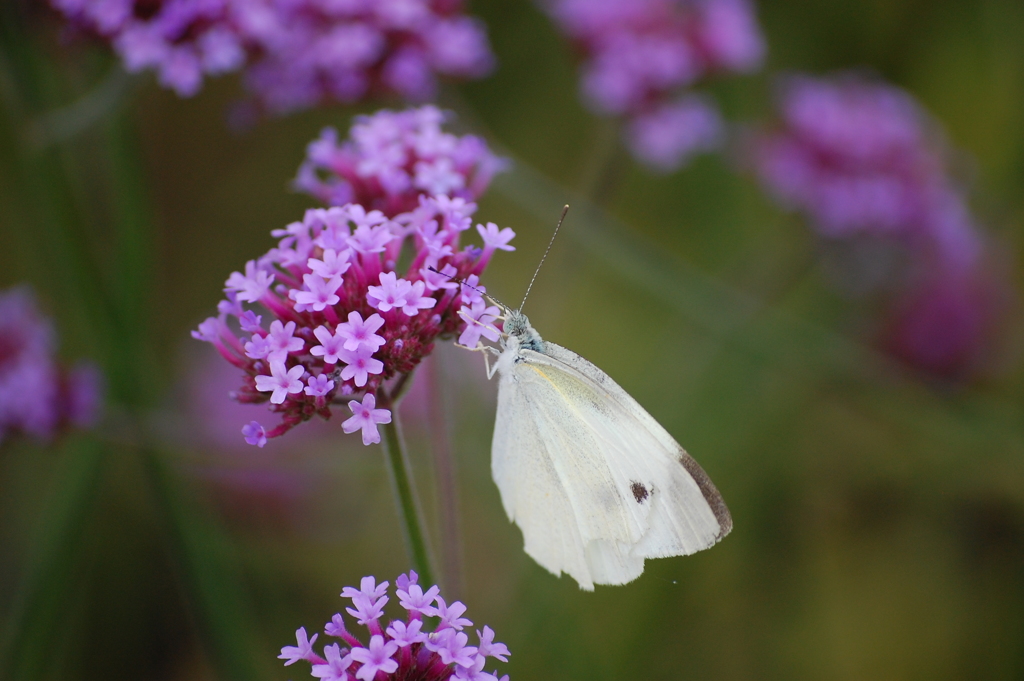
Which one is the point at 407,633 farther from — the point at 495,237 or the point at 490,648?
the point at 495,237

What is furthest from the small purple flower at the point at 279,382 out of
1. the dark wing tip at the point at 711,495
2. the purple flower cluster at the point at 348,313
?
the dark wing tip at the point at 711,495

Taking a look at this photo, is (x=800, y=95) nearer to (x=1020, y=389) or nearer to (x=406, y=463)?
(x=1020, y=389)

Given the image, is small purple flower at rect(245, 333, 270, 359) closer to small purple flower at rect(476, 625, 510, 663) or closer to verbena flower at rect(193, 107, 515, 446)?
verbena flower at rect(193, 107, 515, 446)

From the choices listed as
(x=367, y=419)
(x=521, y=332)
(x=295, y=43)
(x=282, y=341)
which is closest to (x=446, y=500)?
(x=521, y=332)

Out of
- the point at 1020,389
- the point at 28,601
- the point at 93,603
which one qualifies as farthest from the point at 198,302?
the point at 1020,389

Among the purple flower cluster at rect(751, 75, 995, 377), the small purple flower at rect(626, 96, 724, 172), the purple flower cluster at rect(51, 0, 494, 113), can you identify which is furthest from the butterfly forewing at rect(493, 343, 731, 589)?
the purple flower cluster at rect(751, 75, 995, 377)
